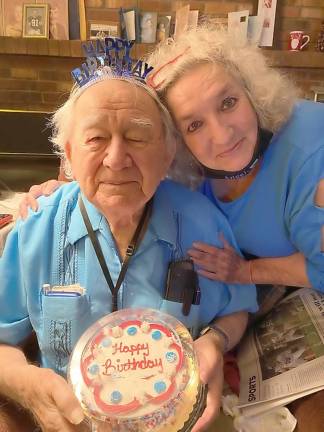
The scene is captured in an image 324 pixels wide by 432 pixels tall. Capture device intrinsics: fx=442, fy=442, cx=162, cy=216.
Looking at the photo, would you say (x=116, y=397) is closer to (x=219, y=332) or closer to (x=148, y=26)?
(x=219, y=332)

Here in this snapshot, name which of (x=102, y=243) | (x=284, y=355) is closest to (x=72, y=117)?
(x=102, y=243)

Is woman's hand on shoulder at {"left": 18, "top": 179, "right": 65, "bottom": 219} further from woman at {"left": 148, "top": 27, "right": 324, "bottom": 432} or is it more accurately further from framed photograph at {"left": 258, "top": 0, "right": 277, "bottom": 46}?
framed photograph at {"left": 258, "top": 0, "right": 277, "bottom": 46}

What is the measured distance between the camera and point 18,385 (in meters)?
0.99

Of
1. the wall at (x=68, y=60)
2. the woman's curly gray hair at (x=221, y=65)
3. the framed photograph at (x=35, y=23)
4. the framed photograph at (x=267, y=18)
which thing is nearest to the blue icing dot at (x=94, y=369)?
the woman's curly gray hair at (x=221, y=65)

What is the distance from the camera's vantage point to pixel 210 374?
3.18ft

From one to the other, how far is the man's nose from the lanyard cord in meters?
0.18

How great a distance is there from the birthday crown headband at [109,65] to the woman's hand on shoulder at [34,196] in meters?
0.32

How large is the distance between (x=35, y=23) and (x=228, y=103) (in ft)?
10.2

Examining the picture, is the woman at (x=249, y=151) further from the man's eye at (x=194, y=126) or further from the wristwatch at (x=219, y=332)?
the wristwatch at (x=219, y=332)

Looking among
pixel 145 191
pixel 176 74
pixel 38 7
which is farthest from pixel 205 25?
pixel 38 7

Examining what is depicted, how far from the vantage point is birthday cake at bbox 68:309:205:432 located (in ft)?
2.34

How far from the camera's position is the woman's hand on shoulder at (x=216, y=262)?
1175mm

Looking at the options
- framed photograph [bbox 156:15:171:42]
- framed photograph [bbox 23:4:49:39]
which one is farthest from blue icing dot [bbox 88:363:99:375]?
framed photograph [bbox 23:4:49:39]

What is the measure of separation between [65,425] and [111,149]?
583 mm
